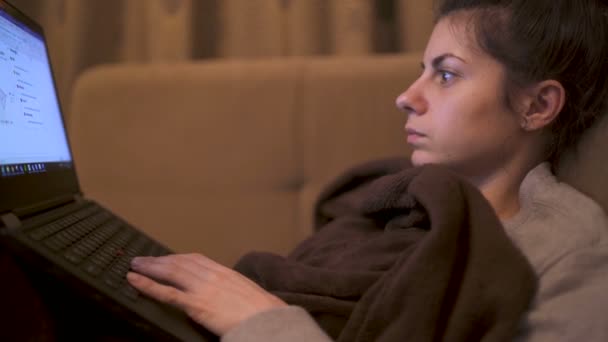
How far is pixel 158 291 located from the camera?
55 cm

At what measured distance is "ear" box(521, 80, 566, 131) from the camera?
2.53 ft

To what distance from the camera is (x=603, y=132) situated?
29.9 inches

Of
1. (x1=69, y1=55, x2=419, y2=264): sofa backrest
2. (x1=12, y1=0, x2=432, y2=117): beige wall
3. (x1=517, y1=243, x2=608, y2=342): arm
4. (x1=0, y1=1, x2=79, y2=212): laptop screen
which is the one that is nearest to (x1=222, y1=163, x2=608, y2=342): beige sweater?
(x1=517, y1=243, x2=608, y2=342): arm

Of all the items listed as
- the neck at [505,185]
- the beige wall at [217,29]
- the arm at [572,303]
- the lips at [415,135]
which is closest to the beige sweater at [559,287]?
the arm at [572,303]

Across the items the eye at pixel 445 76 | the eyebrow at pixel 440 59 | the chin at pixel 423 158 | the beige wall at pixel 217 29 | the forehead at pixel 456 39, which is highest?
the beige wall at pixel 217 29

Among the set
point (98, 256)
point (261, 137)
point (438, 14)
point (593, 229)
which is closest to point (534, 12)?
point (438, 14)

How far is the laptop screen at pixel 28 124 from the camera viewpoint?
627mm

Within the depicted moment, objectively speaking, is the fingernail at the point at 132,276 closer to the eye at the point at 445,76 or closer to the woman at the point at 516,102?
the woman at the point at 516,102

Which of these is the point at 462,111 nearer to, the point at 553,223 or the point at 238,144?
the point at 553,223

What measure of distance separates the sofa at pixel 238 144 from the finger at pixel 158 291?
0.56m

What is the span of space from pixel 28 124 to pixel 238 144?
49 cm

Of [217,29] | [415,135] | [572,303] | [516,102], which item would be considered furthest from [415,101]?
[217,29]

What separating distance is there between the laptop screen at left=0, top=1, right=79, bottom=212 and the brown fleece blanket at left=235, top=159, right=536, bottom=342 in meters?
0.36

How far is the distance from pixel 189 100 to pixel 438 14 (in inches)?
24.4
